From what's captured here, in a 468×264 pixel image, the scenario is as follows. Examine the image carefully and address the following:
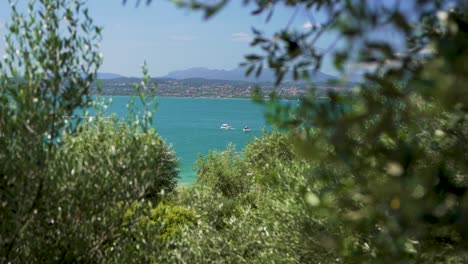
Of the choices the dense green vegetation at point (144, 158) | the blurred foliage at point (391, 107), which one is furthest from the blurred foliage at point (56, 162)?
the blurred foliage at point (391, 107)

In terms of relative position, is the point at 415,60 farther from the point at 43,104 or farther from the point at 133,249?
the point at 133,249

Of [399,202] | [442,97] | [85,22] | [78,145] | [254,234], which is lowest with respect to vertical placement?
[254,234]

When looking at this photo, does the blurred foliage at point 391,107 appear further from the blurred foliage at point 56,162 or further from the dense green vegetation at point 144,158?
the blurred foliage at point 56,162

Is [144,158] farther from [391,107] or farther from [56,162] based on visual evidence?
[391,107]

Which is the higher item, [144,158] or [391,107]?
[391,107]

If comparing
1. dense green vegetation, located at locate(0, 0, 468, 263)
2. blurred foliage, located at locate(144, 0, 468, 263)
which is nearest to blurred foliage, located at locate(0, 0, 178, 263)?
dense green vegetation, located at locate(0, 0, 468, 263)

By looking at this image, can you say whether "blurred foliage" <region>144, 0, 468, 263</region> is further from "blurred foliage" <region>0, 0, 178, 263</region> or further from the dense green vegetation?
"blurred foliage" <region>0, 0, 178, 263</region>

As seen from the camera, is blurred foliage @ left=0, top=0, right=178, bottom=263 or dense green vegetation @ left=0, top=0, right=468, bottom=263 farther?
blurred foliage @ left=0, top=0, right=178, bottom=263

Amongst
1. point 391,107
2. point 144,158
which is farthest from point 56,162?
point 391,107

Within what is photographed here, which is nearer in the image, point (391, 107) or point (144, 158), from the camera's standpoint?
point (391, 107)

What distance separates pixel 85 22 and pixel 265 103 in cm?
749

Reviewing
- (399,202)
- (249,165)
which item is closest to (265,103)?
(399,202)

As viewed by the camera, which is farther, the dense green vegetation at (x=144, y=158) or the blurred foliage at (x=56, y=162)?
the blurred foliage at (x=56, y=162)

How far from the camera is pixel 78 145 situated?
448 inches
